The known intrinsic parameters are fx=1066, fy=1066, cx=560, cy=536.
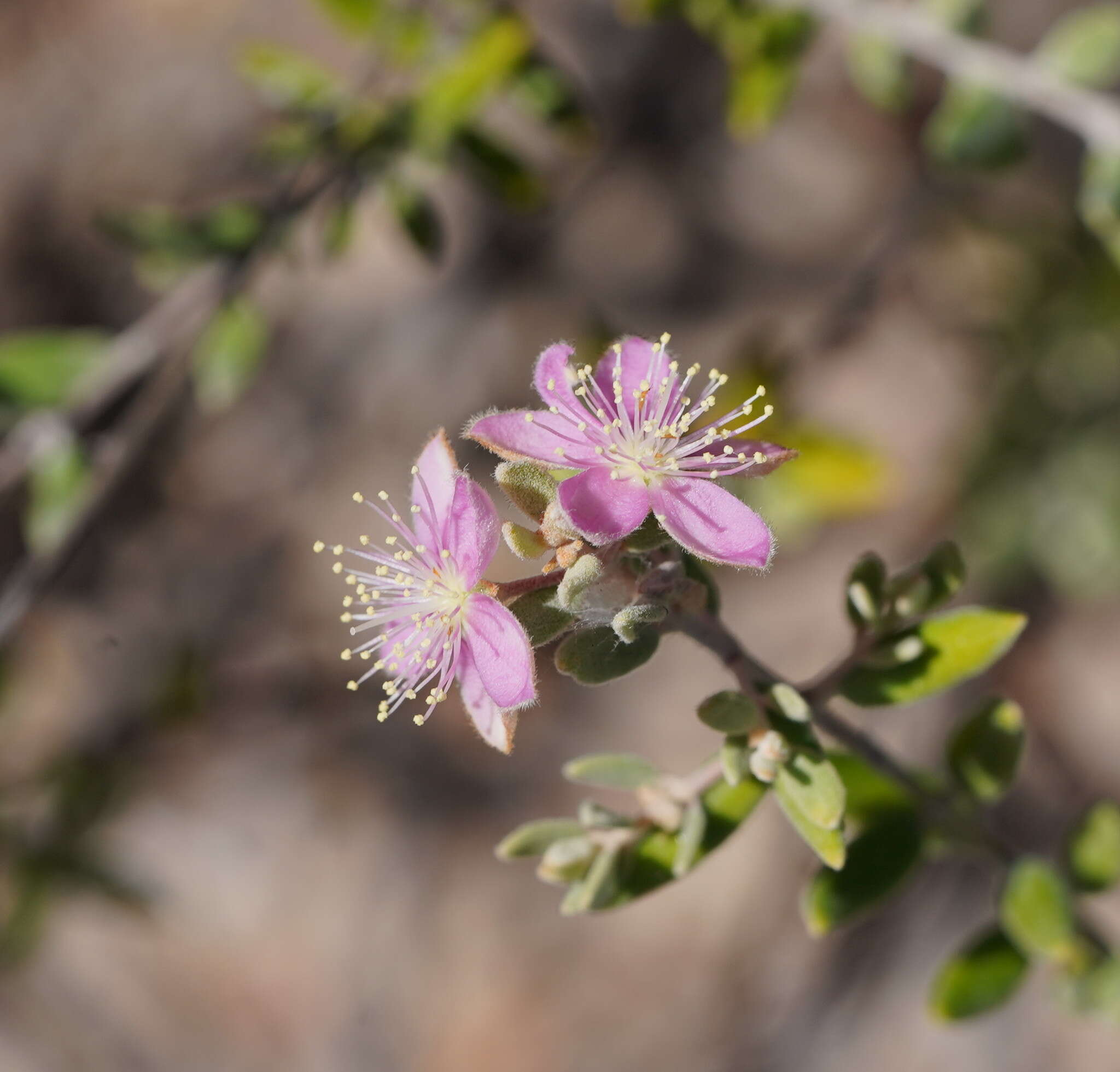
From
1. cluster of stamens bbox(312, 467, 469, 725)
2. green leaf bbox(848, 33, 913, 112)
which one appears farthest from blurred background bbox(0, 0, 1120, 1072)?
cluster of stamens bbox(312, 467, 469, 725)

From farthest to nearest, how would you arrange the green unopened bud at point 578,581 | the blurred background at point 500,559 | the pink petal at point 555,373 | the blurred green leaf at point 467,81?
the blurred background at point 500,559
the blurred green leaf at point 467,81
the pink petal at point 555,373
the green unopened bud at point 578,581

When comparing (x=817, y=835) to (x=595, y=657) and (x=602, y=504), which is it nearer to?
(x=595, y=657)

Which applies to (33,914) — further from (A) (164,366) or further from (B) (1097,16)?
(B) (1097,16)

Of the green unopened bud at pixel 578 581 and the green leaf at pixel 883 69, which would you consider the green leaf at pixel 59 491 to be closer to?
the green unopened bud at pixel 578 581

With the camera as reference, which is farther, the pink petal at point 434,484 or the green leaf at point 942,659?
the green leaf at point 942,659

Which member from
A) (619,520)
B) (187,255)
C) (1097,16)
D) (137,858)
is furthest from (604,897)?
(137,858)

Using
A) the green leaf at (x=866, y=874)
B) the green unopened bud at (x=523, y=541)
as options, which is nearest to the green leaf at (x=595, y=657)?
the green unopened bud at (x=523, y=541)
